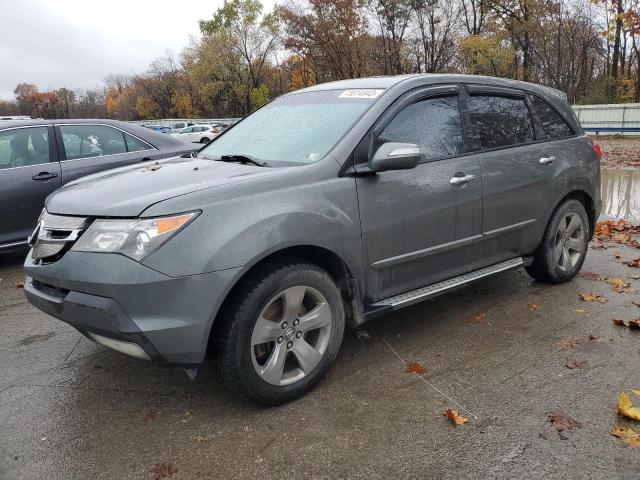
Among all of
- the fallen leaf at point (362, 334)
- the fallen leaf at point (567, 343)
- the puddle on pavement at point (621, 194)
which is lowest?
the puddle on pavement at point (621, 194)

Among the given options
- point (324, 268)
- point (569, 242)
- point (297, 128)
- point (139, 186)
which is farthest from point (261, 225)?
point (569, 242)

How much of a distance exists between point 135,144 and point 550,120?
4700 mm

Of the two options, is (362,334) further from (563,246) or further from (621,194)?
(621,194)

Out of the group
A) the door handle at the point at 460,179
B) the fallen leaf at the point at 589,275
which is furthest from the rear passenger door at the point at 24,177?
the fallen leaf at the point at 589,275

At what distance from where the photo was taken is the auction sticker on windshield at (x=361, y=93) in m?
3.51

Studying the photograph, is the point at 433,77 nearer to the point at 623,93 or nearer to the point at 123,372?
the point at 123,372

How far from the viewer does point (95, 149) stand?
6.28 meters

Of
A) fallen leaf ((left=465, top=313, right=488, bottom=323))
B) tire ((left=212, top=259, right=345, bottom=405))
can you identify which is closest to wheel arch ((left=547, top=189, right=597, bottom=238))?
fallen leaf ((left=465, top=313, right=488, bottom=323))

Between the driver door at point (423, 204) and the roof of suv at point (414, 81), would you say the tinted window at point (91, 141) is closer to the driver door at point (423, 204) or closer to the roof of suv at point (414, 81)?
the roof of suv at point (414, 81)

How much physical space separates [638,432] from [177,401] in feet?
8.04

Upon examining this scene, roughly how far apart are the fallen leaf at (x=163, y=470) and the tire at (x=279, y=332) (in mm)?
484

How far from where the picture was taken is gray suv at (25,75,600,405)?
256 centimetres

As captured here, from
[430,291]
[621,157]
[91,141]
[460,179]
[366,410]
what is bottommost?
[621,157]

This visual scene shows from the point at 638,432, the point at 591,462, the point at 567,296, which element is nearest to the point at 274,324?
the point at 591,462
